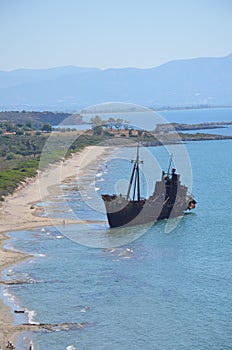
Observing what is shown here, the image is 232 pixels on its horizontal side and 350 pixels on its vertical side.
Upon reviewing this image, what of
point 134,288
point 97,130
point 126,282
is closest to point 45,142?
point 97,130

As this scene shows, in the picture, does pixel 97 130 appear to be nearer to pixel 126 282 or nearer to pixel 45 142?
pixel 45 142

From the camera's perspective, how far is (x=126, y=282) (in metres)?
40.4

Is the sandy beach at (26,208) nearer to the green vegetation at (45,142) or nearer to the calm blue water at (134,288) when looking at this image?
the calm blue water at (134,288)

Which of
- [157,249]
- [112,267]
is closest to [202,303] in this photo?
[112,267]

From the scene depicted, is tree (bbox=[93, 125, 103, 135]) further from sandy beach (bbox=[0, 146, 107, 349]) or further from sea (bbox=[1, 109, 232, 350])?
sea (bbox=[1, 109, 232, 350])

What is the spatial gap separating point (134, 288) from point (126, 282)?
1.10 m

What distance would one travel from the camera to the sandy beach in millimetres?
33969

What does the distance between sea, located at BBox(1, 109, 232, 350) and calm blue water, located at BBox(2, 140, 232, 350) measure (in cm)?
5

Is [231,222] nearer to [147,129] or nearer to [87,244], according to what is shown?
[87,244]

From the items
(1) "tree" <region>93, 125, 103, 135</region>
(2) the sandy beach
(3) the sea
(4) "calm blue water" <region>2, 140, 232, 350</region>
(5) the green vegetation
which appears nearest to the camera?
(4) "calm blue water" <region>2, 140, 232, 350</region>

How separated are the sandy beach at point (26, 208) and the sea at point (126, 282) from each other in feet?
2.45

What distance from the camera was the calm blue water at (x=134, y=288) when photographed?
32.1 m

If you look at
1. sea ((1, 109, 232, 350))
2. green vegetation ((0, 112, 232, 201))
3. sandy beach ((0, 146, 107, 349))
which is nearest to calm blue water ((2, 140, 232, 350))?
sea ((1, 109, 232, 350))

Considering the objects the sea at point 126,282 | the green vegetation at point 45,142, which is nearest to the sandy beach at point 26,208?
the sea at point 126,282
